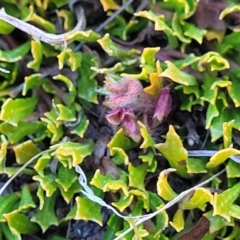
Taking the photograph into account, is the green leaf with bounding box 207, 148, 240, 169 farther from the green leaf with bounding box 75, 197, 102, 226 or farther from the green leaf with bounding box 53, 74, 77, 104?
the green leaf with bounding box 53, 74, 77, 104

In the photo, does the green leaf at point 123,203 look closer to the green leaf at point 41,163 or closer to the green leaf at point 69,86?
the green leaf at point 41,163

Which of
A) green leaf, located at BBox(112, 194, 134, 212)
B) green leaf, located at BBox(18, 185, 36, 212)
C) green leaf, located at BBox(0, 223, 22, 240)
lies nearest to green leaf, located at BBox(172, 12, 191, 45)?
green leaf, located at BBox(112, 194, 134, 212)

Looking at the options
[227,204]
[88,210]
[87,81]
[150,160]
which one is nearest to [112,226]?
[88,210]

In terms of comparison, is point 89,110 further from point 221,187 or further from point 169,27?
point 221,187

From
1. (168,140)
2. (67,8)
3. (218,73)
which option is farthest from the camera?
(67,8)

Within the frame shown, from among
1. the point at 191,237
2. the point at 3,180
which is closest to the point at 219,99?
the point at 191,237

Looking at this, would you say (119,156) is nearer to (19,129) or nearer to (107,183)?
(107,183)

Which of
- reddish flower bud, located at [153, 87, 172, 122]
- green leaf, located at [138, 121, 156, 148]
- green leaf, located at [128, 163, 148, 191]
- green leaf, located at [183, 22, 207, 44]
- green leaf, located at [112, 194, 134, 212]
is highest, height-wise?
green leaf, located at [183, 22, 207, 44]
